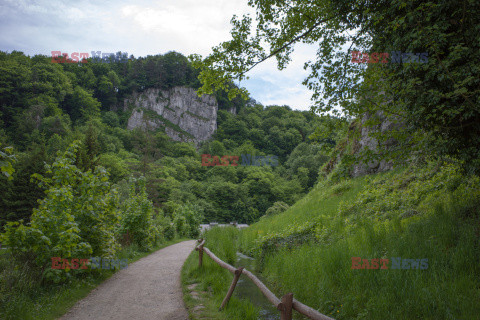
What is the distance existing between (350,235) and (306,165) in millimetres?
68014

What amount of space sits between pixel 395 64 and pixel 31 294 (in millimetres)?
8261

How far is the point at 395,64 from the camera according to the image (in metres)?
5.01

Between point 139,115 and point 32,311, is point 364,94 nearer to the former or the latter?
point 32,311

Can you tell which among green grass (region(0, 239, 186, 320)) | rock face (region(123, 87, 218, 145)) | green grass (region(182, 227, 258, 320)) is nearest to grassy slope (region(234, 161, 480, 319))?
green grass (region(182, 227, 258, 320))

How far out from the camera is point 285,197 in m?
68.0

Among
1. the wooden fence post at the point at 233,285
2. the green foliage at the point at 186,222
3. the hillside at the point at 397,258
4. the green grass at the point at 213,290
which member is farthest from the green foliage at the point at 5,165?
the green foliage at the point at 186,222

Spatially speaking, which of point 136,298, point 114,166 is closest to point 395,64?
point 136,298

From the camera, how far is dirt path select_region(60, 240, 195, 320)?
530 cm

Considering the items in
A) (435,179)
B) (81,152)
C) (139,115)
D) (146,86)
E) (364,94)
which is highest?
(146,86)

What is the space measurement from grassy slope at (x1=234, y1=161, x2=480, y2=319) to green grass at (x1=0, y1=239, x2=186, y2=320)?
484cm

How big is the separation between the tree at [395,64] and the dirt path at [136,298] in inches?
191

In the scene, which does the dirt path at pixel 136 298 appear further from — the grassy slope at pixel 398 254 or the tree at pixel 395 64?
the tree at pixel 395 64

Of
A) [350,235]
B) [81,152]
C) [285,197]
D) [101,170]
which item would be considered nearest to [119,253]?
[101,170]

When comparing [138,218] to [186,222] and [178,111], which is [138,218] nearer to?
[186,222]
